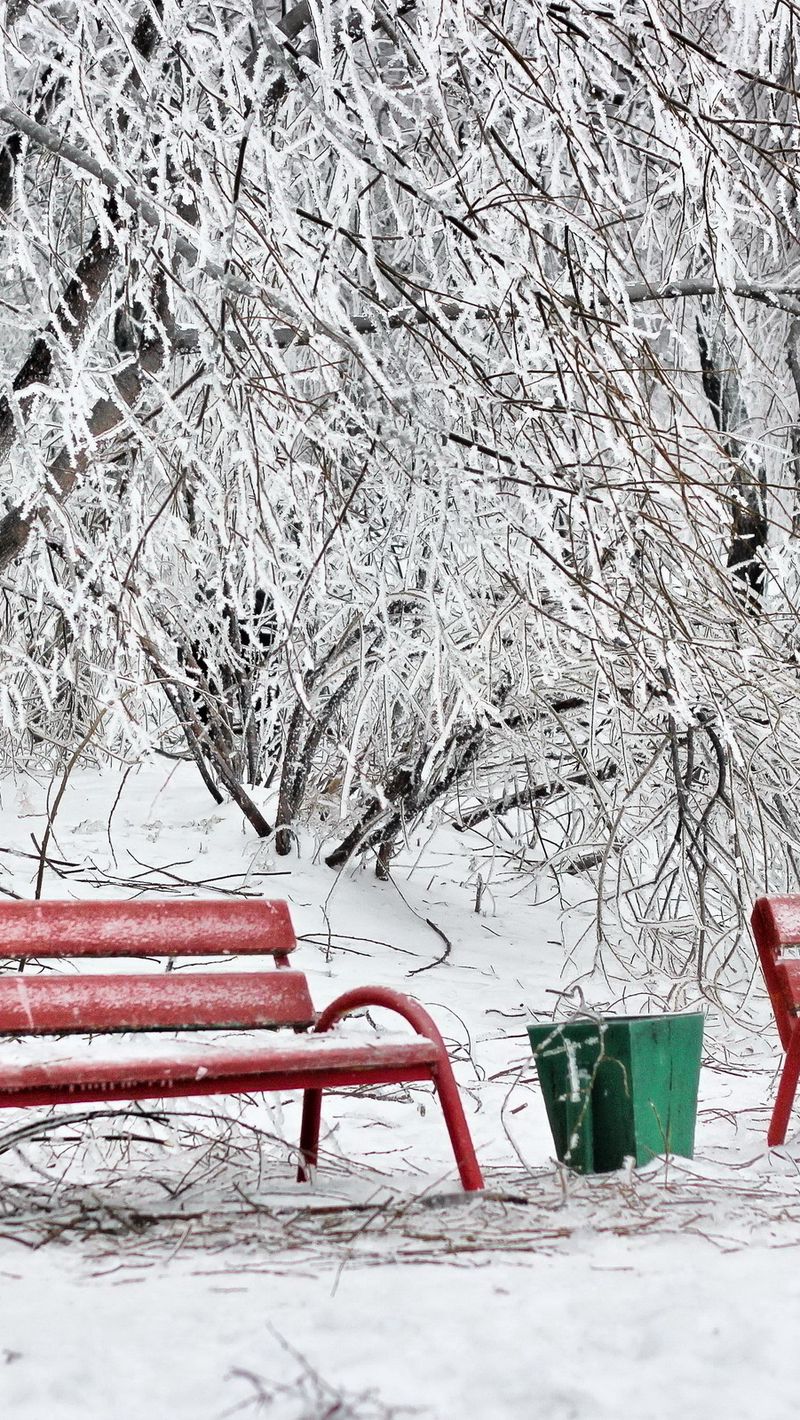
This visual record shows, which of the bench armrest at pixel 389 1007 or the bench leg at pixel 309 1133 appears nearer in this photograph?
the bench armrest at pixel 389 1007

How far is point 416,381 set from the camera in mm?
3467

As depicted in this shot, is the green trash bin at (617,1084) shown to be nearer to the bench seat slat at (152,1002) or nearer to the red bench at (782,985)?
the red bench at (782,985)

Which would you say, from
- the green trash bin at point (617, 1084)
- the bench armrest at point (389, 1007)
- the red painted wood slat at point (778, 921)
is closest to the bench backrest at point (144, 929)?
the bench armrest at point (389, 1007)

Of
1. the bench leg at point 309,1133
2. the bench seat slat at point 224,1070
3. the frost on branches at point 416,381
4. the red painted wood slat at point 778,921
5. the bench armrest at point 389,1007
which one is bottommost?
the bench leg at point 309,1133

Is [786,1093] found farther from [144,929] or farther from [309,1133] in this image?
[144,929]

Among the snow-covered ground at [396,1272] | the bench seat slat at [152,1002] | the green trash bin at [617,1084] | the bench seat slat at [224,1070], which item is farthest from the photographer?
the green trash bin at [617,1084]

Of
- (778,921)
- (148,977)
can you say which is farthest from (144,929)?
(778,921)

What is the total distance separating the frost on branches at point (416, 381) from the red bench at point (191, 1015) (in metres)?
0.58

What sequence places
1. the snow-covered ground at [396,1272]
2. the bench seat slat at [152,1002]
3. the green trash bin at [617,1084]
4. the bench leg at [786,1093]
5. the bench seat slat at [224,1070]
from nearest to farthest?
the snow-covered ground at [396,1272]
the bench seat slat at [224,1070]
the bench seat slat at [152,1002]
the green trash bin at [617,1084]
the bench leg at [786,1093]

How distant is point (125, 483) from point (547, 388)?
150 centimetres

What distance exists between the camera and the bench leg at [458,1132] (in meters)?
2.76

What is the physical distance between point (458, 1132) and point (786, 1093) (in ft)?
4.05

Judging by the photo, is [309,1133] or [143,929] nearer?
[143,929]

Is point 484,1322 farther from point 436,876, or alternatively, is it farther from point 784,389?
point 784,389
